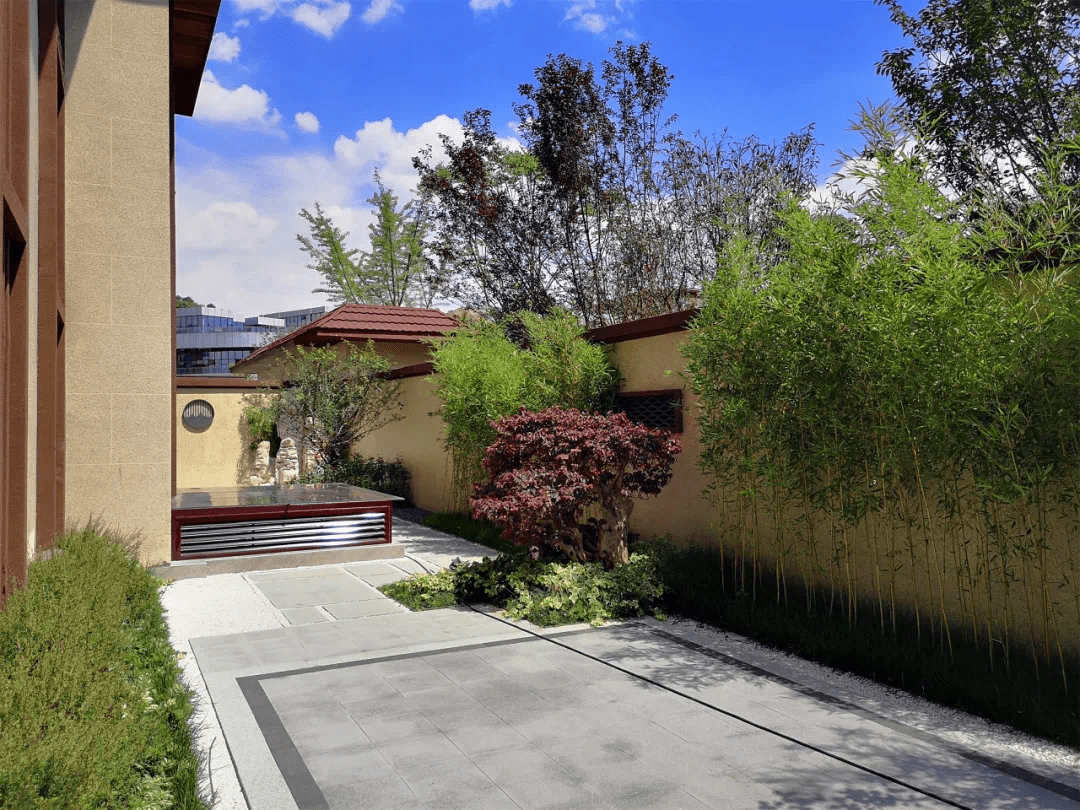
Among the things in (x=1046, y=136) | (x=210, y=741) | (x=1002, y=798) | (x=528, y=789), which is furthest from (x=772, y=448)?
(x=1046, y=136)

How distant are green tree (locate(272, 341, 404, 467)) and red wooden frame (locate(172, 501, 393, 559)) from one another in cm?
471

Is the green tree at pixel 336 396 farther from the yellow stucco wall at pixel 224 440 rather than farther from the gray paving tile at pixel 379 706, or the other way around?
the gray paving tile at pixel 379 706

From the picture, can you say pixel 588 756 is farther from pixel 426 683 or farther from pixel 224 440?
pixel 224 440

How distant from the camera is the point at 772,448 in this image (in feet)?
17.5

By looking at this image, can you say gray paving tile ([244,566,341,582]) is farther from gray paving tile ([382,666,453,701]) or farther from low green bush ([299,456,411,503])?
low green bush ([299,456,411,503])

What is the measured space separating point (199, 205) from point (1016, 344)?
4776 cm

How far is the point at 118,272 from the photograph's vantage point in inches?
279

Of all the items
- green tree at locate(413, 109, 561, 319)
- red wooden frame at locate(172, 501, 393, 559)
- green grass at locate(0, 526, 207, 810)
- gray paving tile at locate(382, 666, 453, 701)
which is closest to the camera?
green grass at locate(0, 526, 207, 810)

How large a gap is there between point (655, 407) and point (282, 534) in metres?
3.87

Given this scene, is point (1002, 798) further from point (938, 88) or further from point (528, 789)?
point (938, 88)

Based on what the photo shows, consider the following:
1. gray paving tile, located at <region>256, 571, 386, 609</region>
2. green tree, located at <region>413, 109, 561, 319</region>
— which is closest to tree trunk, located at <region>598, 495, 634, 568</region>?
gray paving tile, located at <region>256, 571, 386, 609</region>

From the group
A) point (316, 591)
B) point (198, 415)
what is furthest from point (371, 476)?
point (316, 591)

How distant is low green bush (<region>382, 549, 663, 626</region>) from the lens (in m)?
5.77

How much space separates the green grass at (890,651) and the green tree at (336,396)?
7.87 meters
